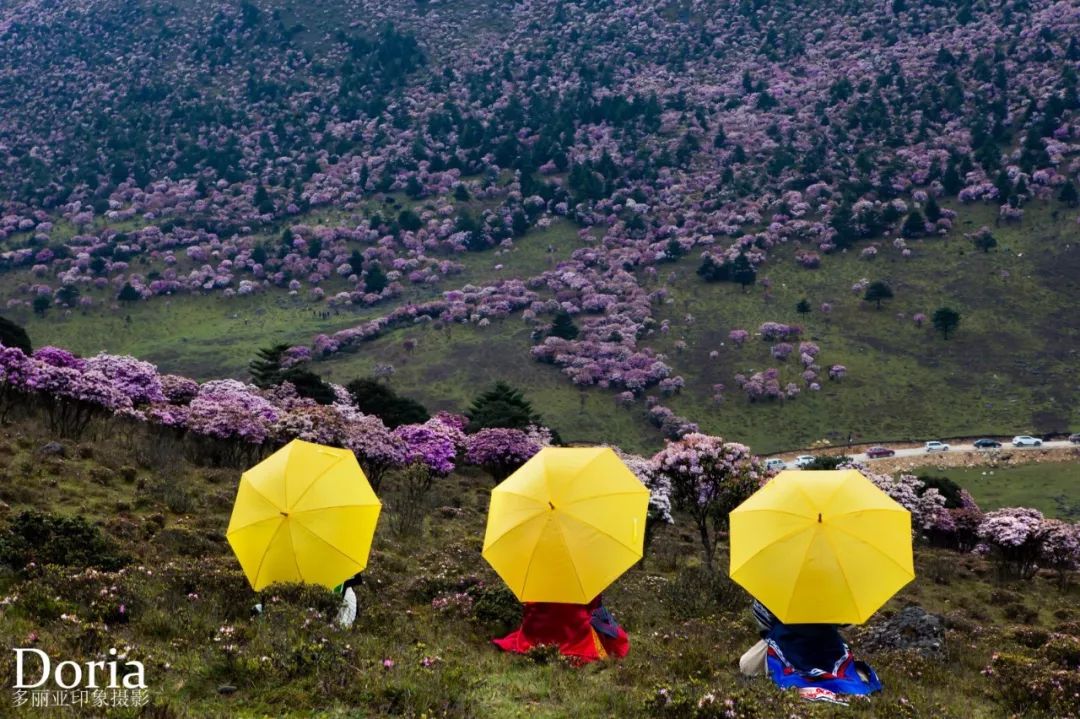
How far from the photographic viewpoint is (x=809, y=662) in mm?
9812

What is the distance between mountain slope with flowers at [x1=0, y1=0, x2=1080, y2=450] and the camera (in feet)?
250

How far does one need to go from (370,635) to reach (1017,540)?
24.5m

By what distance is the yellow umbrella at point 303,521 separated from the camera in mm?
11016

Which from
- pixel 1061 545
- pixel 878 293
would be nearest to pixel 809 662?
pixel 1061 545

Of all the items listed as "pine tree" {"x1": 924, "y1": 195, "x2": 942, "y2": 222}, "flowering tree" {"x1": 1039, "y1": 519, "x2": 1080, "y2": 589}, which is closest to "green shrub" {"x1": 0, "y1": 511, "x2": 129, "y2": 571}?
"flowering tree" {"x1": 1039, "y1": 519, "x2": 1080, "y2": 589}

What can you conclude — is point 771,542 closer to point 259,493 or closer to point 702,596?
point 259,493

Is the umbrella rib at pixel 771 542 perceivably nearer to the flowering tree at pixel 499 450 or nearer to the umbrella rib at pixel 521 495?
the umbrella rib at pixel 521 495

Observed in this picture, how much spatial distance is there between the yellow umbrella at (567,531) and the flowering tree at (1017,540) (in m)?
22.4

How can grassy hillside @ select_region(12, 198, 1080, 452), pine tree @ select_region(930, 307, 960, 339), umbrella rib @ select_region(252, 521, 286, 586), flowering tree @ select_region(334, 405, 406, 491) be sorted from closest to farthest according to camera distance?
umbrella rib @ select_region(252, 521, 286, 586) < flowering tree @ select_region(334, 405, 406, 491) < grassy hillside @ select_region(12, 198, 1080, 452) < pine tree @ select_region(930, 307, 960, 339)

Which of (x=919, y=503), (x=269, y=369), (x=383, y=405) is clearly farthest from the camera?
(x=269, y=369)

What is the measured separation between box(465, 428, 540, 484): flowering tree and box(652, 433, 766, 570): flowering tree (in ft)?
28.5

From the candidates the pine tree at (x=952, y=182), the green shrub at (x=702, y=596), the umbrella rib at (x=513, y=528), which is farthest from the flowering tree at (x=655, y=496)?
the pine tree at (x=952, y=182)

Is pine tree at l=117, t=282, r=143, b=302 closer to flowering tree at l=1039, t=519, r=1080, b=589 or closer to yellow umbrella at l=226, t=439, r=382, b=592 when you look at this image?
yellow umbrella at l=226, t=439, r=382, b=592

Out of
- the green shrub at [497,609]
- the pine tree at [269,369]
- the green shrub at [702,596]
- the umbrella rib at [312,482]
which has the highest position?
the umbrella rib at [312,482]
